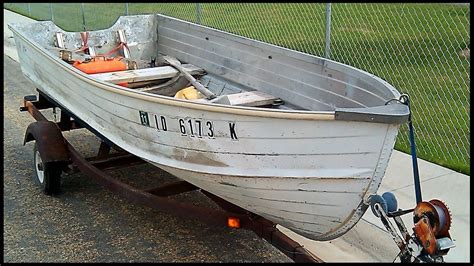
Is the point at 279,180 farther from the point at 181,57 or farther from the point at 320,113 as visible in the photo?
the point at 181,57

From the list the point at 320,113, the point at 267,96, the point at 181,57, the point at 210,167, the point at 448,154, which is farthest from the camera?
the point at 181,57

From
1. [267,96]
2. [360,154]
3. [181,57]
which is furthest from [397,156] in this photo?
[360,154]

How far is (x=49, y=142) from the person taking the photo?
17.4 ft

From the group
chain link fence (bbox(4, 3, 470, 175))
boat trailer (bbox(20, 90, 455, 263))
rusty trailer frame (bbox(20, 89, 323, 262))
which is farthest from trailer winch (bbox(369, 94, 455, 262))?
chain link fence (bbox(4, 3, 470, 175))

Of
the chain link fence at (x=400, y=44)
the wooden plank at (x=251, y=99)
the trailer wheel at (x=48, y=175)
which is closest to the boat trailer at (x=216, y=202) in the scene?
the trailer wheel at (x=48, y=175)

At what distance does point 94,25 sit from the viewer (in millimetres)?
14672

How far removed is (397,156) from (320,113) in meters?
3.08

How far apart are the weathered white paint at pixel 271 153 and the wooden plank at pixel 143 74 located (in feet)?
4.25

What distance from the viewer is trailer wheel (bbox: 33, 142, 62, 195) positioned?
523 cm

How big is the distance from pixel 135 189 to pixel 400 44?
6392 mm

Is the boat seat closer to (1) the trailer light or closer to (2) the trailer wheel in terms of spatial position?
(1) the trailer light

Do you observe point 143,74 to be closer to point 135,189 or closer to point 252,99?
point 252,99

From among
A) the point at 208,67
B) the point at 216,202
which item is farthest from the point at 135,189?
the point at 208,67

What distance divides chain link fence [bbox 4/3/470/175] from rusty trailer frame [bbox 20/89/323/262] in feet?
8.08
